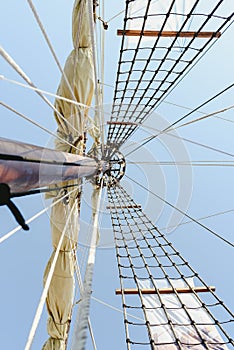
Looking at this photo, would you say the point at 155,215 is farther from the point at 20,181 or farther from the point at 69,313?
the point at 20,181

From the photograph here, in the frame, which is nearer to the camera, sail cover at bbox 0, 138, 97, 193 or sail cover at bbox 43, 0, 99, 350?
sail cover at bbox 0, 138, 97, 193

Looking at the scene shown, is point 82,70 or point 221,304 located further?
point 82,70

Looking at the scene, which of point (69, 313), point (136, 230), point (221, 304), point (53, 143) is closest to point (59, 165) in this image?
point (221, 304)

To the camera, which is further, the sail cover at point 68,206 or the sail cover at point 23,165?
the sail cover at point 68,206

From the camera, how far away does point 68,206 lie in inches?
123

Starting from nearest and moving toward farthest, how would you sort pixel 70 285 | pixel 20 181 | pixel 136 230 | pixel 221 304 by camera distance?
pixel 20 181, pixel 221 304, pixel 70 285, pixel 136 230

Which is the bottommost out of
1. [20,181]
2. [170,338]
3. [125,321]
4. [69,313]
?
[69,313]

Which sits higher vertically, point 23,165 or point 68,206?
point 23,165

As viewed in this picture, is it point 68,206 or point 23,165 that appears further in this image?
point 68,206

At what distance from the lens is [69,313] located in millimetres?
3146

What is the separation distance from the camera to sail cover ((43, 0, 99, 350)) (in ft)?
9.97

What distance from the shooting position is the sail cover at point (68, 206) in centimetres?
304

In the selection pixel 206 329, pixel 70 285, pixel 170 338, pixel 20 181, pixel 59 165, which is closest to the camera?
pixel 20 181

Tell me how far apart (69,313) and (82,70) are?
9.19 feet
